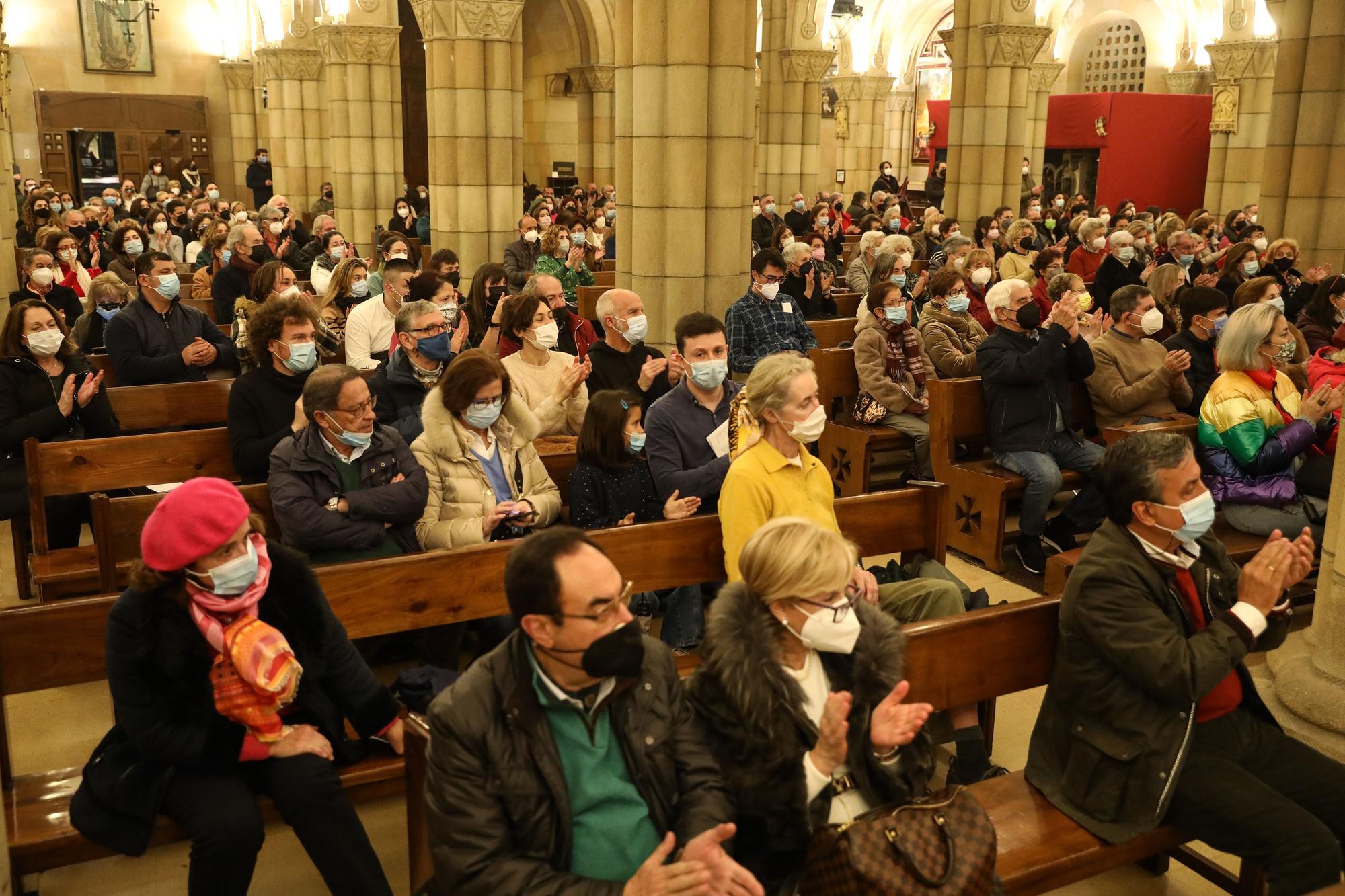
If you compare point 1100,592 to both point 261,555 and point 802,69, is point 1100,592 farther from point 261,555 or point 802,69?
point 802,69

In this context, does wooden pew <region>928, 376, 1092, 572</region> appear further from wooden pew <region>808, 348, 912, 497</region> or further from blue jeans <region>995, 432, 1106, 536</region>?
wooden pew <region>808, 348, 912, 497</region>

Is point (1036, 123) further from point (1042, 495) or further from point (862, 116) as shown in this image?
point (1042, 495)

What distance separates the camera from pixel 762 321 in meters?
7.43

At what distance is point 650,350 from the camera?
6.57 m

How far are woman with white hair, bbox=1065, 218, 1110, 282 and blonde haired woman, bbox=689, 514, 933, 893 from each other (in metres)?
10.0

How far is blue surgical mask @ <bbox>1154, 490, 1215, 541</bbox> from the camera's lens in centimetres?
321

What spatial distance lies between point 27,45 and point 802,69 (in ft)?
63.3

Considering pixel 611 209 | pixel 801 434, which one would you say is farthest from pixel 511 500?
pixel 611 209

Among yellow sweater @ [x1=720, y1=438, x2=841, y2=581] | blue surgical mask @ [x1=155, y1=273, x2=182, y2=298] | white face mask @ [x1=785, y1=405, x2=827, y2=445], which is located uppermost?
blue surgical mask @ [x1=155, y1=273, x2=182, y2=298]

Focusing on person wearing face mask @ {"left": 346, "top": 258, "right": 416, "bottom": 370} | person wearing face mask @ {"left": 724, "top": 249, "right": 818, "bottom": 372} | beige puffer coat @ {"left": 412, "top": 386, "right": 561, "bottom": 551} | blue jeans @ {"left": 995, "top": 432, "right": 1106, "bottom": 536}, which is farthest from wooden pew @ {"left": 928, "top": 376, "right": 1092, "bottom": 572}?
person wearing face mask @ {"left": 346, "top": 258, "right": 416, "bottom": 370}

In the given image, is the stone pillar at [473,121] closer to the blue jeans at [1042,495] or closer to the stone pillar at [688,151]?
the stone pillar at [688,151]

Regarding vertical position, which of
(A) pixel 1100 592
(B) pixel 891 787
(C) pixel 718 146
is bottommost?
(B) pixel 891 787

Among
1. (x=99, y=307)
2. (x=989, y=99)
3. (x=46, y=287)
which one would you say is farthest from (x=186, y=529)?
(x=989, y=99)

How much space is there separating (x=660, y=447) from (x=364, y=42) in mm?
13205
